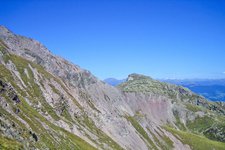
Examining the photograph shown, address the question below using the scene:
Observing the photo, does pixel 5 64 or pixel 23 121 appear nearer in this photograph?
pixel 23 121

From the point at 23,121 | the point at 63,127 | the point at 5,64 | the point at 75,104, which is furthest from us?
the point at 75,104

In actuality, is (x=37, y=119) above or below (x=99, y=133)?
above

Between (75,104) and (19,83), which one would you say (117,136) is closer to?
(75,104)

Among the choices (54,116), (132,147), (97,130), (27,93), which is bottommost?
(132,147)

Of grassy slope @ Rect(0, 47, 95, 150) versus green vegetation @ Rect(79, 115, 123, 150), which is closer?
grassy slope @ Rect(0, 47, 95, 150)

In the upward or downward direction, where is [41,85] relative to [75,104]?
upward

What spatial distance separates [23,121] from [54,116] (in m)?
43.4

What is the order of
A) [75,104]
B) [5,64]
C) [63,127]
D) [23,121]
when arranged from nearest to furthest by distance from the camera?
[23,121], [63,127], [5,64], [75,104]

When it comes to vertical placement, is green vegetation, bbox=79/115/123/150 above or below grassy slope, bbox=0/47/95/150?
below

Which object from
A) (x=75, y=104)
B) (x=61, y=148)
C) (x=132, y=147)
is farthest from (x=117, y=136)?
(x=61, y=148)

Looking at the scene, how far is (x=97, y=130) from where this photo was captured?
569 feet

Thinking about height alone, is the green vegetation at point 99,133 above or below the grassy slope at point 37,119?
below

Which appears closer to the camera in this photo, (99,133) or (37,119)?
(37,119)

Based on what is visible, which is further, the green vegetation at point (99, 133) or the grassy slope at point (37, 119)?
the green vegetation at point (99, 133)
